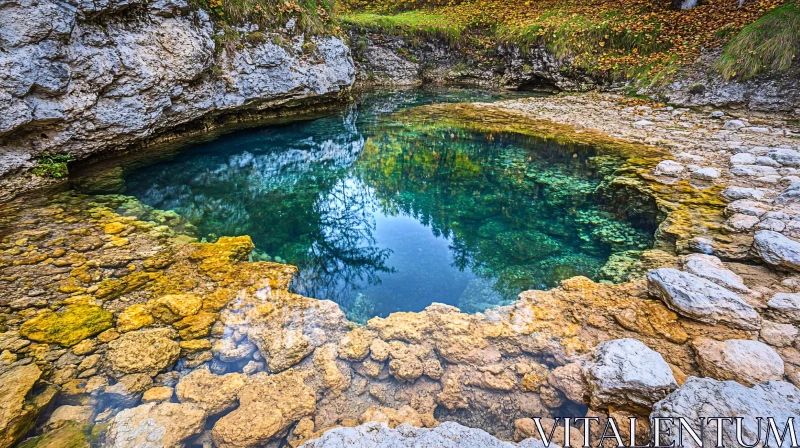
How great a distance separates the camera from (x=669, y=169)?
5953 mm

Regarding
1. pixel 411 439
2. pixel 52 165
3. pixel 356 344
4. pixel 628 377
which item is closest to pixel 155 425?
pixel 356 344

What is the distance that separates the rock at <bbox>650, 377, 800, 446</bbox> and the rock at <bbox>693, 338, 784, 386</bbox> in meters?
0.26

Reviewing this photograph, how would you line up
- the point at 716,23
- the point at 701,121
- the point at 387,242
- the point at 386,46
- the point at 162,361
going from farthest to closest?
the point at 386,46 → the point at 716,23 → the point at 701,121 → the point at 387,242 → the point at 162,361

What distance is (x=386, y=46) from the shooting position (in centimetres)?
1734

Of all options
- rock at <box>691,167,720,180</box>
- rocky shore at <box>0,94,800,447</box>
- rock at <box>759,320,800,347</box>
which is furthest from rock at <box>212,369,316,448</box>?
rock at <box>691,167,720,180</box>

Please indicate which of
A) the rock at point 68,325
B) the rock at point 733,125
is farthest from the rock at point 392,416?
the rock at point 733,125

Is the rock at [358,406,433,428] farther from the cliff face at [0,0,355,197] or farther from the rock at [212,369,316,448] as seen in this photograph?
the cliff face at [0,0,355,197]

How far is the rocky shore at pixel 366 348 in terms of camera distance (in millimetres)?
2275

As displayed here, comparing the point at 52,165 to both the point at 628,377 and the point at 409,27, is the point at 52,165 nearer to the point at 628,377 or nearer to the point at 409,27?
the point at 628,377

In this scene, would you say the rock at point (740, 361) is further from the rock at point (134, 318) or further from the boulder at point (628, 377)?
the rock at point (134, 318)

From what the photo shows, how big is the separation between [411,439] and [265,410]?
110 cm

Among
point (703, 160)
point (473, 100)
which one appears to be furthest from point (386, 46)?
point (703, 160)

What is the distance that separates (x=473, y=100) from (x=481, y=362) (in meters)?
12.4

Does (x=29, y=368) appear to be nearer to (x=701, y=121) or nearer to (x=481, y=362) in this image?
(x=481, y=362)
